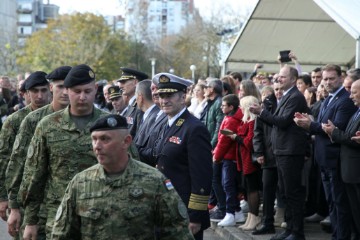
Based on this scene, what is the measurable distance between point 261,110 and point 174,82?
117 inches

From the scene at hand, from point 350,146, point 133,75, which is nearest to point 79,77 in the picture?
point 350,146

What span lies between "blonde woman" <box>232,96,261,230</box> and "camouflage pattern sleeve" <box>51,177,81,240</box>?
20.7 feet

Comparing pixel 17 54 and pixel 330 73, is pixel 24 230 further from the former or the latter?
pixel 17 54

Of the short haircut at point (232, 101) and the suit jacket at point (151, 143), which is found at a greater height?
the short haircut at point (232, 101)

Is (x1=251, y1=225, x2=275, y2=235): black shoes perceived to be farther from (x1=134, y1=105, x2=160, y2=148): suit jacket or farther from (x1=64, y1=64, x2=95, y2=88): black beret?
(x1=64, y1=64, x2=95, y2=88): black beret

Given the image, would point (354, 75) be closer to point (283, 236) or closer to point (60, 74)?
point (283, 236)

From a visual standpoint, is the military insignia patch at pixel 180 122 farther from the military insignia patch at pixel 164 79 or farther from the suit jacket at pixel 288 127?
the suit jacket at pixel 288 127

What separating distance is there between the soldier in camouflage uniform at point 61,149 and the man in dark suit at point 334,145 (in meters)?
3.36

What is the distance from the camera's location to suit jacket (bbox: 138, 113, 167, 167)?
24.6 feet

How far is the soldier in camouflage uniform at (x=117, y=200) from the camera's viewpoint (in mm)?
4727

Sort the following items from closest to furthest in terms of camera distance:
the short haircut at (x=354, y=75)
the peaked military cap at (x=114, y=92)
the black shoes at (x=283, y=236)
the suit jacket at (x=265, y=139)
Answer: the short haircut at (x=354, y=75), the black shoes at (x=283, y=236), the suit jacket at (x=265, y=139), the peaked military cap at (x=114, y=92)

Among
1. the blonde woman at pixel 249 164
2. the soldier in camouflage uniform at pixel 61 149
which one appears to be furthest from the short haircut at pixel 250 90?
the soldier in camouflage uniform at pixel 61 149

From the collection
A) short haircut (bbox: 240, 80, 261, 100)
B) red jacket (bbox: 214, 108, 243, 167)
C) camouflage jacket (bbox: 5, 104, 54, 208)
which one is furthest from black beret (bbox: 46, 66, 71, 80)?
short haircut (bbox: 240, 80, 261, 100)

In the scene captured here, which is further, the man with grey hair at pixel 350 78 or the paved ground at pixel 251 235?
the paved ground at pixel 251 235
